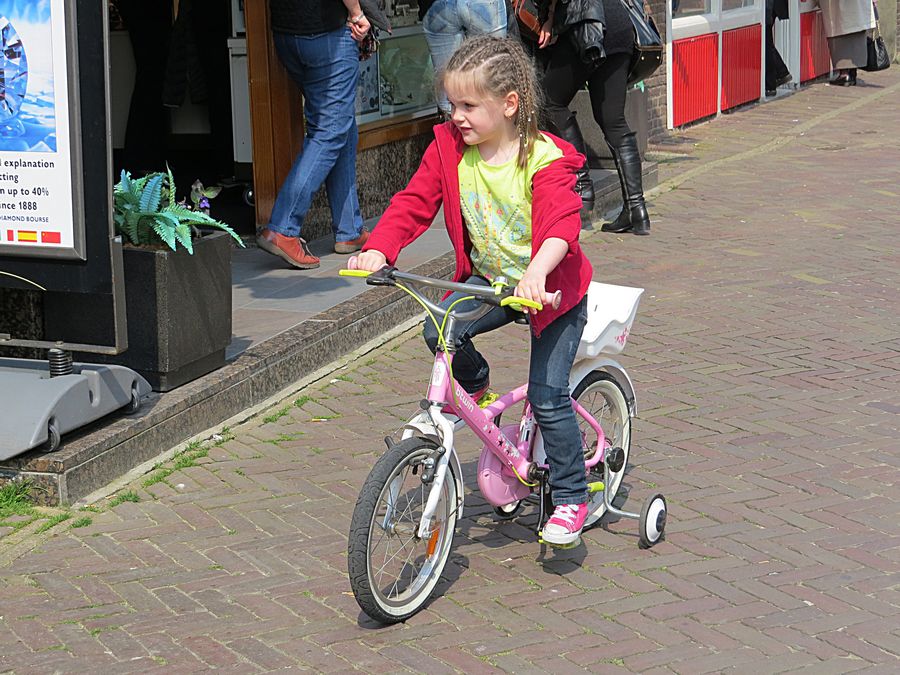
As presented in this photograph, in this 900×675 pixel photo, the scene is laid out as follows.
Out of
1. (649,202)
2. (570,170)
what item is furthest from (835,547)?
(649,202)

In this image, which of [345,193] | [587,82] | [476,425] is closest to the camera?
[476,425]

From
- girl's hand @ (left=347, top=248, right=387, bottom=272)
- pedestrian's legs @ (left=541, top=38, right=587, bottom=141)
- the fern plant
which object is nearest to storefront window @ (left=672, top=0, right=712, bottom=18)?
pedestrian's legs @ (left=541, top=38, right=587, bottom=141)

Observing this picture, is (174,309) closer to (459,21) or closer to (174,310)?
(174,310)

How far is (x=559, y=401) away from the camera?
13.8 feet

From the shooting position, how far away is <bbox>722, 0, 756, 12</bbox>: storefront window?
1432cm

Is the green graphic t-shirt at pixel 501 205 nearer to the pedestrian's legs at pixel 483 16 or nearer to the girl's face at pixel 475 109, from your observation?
the girl's face at pixel 475 109

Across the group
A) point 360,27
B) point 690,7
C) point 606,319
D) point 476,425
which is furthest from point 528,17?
point 690,7

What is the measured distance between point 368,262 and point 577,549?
1278 millimetres

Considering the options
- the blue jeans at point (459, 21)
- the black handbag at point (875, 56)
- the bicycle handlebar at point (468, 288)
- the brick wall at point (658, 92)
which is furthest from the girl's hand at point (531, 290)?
the black handbag at point (875, 56)

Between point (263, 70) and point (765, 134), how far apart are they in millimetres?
7030

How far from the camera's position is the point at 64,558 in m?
4.34

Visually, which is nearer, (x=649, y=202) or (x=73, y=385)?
(x=73, y=385)

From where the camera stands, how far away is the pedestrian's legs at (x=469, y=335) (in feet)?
13.4

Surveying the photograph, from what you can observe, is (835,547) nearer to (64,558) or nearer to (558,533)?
(558,533)
